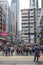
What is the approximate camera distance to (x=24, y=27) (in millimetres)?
155125

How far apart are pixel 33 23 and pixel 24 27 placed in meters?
6.61

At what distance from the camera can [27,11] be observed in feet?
529

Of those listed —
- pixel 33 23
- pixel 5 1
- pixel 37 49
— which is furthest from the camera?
pixel 33 23

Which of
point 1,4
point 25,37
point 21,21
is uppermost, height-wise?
point 1,4

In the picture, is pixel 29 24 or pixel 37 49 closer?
pixel 37 49

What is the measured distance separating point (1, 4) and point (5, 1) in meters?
9.98

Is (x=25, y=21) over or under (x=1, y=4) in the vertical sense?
under

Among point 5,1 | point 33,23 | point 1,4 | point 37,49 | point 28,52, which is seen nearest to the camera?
point 37,49

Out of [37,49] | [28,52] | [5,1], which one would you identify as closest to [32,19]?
[5,1]

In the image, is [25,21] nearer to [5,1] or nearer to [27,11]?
[27,11]

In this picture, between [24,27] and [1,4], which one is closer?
[1,4]

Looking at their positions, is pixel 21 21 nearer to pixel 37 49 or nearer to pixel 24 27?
pixel 24 27

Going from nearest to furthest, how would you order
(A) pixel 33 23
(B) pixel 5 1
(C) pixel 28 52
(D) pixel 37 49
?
1. (D) pixel 37 49
2. (C) pixel 28 52
3. (B) pixel 5 1
4. (A) pixel 33 23

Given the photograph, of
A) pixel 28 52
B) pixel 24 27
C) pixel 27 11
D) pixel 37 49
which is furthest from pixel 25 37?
pixel 37 49
